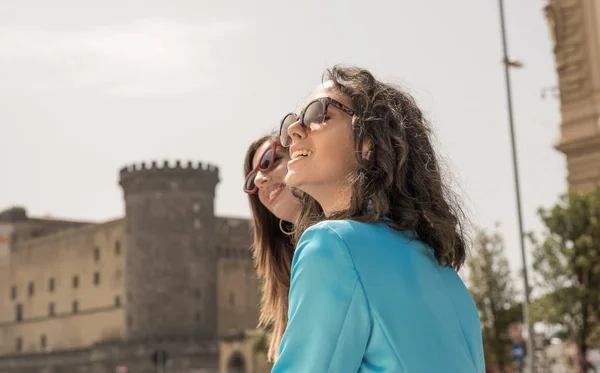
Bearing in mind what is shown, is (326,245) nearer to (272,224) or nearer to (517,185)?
(272,224)

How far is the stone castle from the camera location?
188 ft

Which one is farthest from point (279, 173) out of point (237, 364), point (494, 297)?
point (237, 364)

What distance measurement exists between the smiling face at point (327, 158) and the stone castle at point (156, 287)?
5215cm

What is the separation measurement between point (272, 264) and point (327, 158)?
1.15 meters

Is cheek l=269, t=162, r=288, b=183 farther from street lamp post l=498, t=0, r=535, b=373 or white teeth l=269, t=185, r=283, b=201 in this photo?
street lamp post l=498, t=0, r=535, b=373

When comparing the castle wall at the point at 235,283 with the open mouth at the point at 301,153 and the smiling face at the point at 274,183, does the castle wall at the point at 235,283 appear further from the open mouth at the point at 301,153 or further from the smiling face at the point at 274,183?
the open mouth at the point at 301,153

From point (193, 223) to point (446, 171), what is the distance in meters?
58.2

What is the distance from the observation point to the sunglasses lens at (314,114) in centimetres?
193

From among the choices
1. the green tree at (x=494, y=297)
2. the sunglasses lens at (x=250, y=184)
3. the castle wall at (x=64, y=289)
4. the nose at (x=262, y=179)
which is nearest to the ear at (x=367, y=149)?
the nose at (x=262, y=179)

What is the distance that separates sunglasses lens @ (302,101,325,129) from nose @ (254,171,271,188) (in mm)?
1191

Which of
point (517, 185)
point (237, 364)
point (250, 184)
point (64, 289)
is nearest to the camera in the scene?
point (250, 184)

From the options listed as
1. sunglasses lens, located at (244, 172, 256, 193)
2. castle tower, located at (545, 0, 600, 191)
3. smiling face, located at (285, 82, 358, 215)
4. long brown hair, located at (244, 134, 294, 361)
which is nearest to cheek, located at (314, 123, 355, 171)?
smiling face, located at (285, 82, 358, 215)

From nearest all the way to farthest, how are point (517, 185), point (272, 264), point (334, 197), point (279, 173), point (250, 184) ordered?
point (334, 197) → point (272, 264) → point (279, 173) → point (250, 184) → point (517, 185)

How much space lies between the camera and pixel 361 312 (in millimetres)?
1574
